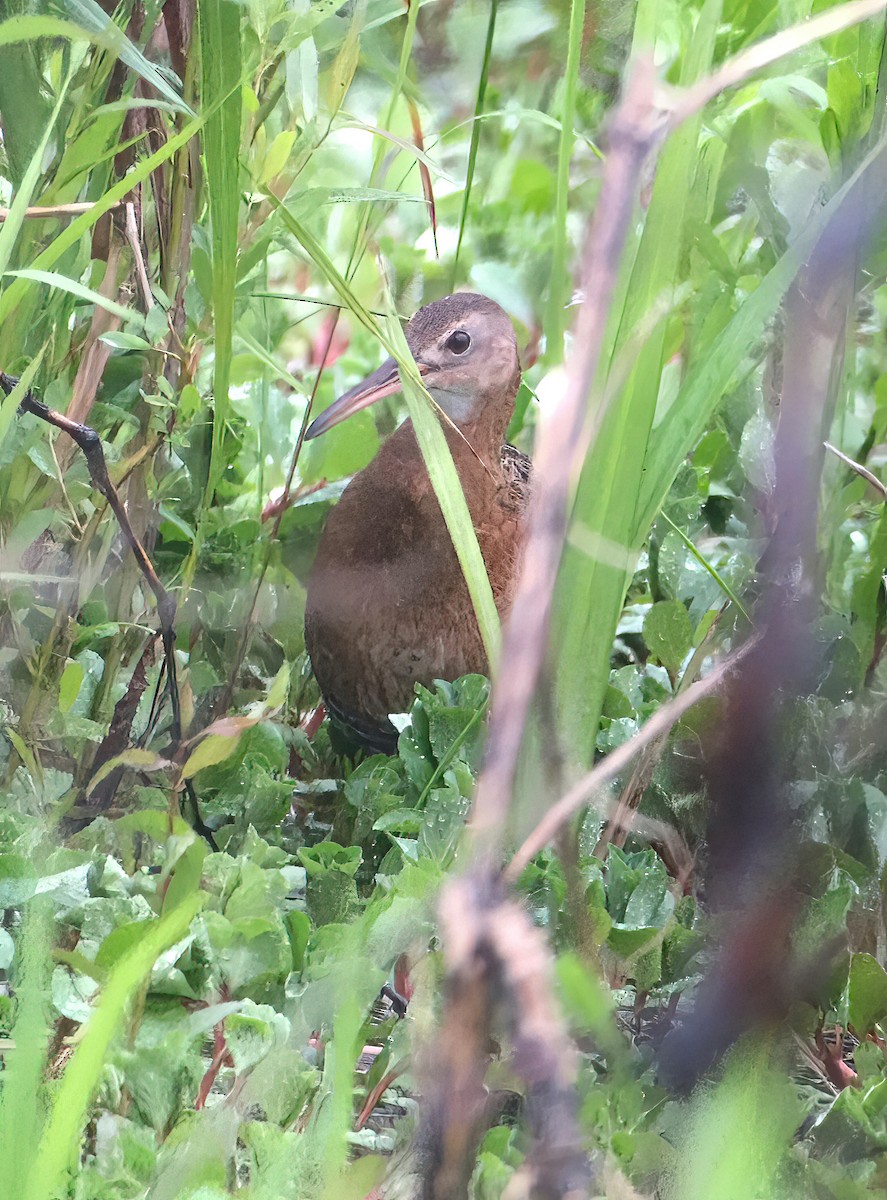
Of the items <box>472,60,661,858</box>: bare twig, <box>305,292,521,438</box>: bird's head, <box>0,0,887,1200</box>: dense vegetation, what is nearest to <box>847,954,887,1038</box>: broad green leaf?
<box>0,0,887,1200</box>: dense vegetation

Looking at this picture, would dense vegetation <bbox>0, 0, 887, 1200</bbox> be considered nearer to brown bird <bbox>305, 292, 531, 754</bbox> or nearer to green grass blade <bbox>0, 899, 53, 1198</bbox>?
green grass blade <bbox>0, 899, 53, 1198</bbox>

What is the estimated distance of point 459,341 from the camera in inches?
62.2

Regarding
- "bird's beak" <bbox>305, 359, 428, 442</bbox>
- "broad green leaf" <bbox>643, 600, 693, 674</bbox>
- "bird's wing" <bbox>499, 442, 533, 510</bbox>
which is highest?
"bird's beak" <bbox>305, 359, 428, 442</bbox>

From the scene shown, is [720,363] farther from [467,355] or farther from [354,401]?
[467,355]

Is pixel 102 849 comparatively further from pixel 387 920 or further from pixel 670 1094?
pixel 670 1094

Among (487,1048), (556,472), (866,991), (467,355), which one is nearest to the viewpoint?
(556,472)

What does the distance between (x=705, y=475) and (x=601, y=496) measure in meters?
0.80

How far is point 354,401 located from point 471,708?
451 mm

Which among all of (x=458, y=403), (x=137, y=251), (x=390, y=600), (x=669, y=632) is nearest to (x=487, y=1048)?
(x=669, y=632)

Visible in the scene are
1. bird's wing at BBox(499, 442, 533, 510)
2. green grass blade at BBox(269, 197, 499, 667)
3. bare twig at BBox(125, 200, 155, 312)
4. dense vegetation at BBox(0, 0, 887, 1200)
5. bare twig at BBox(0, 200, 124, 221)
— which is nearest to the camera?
dense vegetation at BBox(0, 0, 887, 1200)

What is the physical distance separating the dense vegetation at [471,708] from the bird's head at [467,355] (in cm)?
36

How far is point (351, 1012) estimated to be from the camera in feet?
1.99

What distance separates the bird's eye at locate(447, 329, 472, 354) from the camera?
62.0 inches

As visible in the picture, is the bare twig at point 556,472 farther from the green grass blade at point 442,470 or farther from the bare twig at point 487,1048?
the green grass blade at point 442,470
